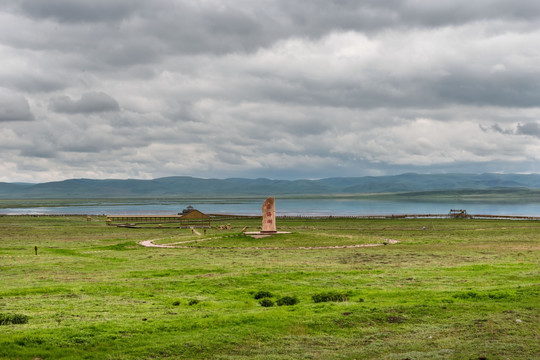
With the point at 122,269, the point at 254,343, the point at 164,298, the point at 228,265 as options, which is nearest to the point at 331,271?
the point at 228,265

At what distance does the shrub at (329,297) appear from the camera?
18953 mm

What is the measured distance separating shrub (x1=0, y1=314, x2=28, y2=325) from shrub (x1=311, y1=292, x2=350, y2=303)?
10.2m

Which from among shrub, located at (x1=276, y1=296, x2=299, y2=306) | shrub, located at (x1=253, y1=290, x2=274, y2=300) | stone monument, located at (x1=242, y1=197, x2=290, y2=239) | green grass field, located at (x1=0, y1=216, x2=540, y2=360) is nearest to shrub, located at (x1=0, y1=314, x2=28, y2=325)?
green grass field, located at (x1=0, y1=216, x2=540, y2=360)

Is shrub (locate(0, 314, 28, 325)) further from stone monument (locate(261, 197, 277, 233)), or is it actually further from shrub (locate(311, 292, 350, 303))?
stone monument (locate(261, 197, 277, 233))

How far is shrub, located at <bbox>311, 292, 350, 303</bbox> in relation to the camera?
19.0m

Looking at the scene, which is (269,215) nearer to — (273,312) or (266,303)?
(266,303)

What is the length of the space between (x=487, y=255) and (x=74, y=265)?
30.7 meters

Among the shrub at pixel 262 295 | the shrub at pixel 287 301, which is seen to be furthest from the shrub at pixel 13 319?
the shrub at pixel 287 301

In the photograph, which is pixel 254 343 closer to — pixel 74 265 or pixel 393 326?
pixel 393 326

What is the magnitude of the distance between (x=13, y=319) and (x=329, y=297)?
11244 millimetres

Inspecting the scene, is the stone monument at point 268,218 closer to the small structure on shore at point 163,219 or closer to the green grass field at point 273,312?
the green grass field at point 273,312

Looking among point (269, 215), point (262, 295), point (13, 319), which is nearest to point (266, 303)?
point (262, 295)

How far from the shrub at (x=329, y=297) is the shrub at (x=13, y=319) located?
10236 mm

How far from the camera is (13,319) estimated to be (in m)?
15.5
